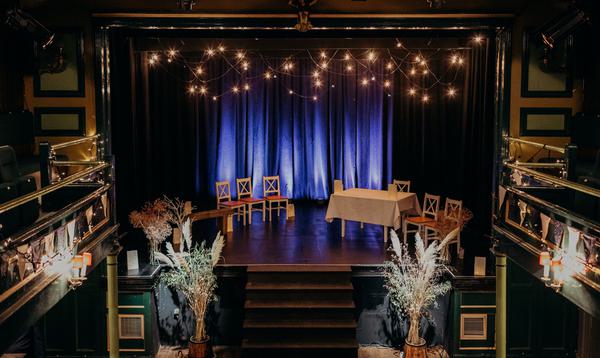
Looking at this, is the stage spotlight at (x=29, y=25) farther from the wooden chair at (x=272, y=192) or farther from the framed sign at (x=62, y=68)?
the wooden chair at (x=272, y=192)

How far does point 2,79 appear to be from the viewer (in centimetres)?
909

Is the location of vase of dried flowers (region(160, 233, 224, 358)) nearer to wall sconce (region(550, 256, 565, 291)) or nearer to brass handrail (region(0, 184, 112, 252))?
brass handrail (region(0, 184, 112, 252))

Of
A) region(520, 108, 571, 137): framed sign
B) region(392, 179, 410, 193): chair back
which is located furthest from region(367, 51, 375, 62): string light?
region(520, 108, 571, 137): framed sign

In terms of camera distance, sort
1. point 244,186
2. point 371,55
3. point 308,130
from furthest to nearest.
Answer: point 308,130 → point 244,186 → point 371,55

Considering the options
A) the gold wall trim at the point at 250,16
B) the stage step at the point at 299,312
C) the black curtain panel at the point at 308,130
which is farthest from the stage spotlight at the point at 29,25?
the stage step at the point at 299,312

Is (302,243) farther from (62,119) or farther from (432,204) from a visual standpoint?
(62,119)

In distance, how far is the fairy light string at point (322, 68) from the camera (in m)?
12.1

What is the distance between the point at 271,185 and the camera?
12.6m

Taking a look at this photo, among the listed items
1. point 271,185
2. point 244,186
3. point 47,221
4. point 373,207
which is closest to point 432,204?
point 373,207

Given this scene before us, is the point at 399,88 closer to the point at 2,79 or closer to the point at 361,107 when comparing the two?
the point at 361,107

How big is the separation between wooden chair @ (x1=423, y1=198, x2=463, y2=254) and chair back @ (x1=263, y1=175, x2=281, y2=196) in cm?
312

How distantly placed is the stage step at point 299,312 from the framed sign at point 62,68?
3.30m

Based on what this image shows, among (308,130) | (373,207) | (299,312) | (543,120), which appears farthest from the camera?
(308,130)

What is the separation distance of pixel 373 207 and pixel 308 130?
324 cm
